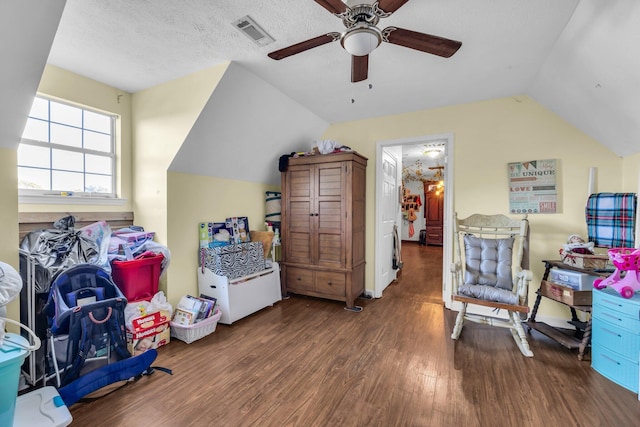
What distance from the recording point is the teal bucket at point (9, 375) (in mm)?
1318

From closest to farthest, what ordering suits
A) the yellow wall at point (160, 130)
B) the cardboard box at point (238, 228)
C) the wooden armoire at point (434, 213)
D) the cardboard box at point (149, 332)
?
the cardboard box at point (149, 332) → the yellow wall at point (160, 130) → the cardboard box at point (238, 228) → the wooden armoire at point (434, 213)

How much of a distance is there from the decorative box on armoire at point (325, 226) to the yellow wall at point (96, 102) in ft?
5.92

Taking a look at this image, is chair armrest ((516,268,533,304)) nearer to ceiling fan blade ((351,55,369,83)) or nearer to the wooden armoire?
ceiling fan blade ((351,55,369,83))

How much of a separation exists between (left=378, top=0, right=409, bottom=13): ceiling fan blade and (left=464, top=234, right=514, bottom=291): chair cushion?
231 centimetres

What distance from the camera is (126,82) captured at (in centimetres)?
280

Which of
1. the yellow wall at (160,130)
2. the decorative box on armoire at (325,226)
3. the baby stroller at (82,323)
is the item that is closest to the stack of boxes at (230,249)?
the yellow wall at (160,130)

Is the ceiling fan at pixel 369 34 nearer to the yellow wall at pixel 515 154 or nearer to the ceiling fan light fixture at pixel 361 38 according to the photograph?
Answer: the ceiling fan light fixture at pixel 361 38

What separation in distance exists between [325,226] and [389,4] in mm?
2460

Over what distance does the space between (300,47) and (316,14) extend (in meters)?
0.30

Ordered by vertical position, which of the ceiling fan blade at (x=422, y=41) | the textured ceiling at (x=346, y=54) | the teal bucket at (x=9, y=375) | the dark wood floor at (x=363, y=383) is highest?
the textured ceiling at (x=346, y=54)

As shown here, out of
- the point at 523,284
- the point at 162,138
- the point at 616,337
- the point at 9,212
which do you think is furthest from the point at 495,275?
the point at 9,212

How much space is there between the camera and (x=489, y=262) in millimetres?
2781

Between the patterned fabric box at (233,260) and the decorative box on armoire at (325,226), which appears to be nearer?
the patterned fabric box at (233,260)

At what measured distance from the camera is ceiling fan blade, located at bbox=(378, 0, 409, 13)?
53.3 inches
